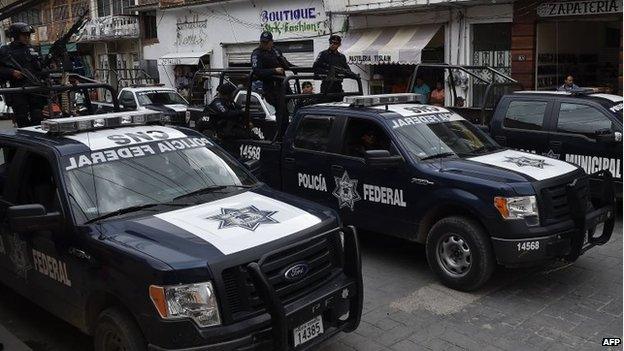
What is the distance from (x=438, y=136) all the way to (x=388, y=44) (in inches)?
450

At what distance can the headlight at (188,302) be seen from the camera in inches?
129

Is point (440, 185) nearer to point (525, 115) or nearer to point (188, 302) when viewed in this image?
point (188, 302)

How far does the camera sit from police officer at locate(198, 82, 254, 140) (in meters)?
8.57

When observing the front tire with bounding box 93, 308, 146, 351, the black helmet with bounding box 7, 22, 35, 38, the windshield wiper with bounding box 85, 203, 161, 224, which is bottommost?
the front tire with bounding box 93, 308, 146, 351

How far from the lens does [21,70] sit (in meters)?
7.43

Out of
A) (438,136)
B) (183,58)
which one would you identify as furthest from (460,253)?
(183,58)

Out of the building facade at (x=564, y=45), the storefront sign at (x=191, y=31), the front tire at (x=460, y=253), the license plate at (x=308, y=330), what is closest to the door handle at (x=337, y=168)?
the front tire at (x=460, y=253)

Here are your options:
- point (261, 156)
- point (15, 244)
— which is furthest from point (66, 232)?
point (261, 156)

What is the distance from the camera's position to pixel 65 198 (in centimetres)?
406

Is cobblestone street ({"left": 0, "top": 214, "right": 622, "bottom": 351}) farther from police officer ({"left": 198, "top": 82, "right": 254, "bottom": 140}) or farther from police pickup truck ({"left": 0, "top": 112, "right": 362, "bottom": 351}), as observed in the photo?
police officer ({"left": 198, "top": 82, "right": 254, "bottom": 140})

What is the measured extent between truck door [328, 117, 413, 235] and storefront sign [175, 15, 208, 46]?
19421mm

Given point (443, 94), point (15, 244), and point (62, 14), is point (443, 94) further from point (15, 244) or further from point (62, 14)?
point (62, 14)

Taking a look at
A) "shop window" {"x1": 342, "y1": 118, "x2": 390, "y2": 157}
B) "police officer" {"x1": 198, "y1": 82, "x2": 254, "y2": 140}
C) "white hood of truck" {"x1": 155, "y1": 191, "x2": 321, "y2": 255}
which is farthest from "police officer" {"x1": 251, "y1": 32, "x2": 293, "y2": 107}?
"white hood of truck" {"x1": 155, "y1": 191, "x2": 321, "y2": 255}

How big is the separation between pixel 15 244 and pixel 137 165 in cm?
126
